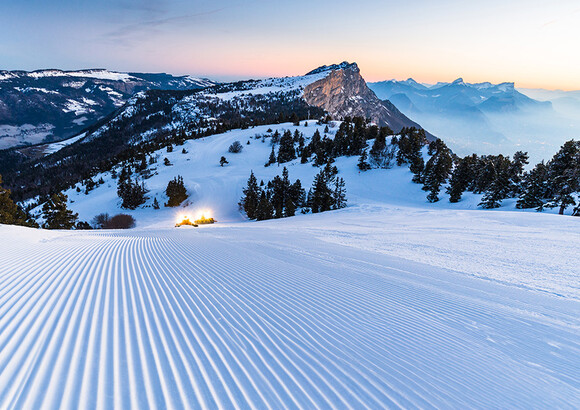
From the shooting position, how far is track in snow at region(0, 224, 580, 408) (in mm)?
2717

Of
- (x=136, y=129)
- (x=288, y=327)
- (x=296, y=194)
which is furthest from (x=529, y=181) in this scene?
(x=136, y=129)

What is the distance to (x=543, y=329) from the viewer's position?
4.63m

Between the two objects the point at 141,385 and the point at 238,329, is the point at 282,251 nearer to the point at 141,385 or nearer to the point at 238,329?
the point at 238,329

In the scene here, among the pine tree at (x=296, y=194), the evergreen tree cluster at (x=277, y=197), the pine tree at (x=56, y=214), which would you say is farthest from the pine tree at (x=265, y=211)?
the pine tree at (x=56, y=214)

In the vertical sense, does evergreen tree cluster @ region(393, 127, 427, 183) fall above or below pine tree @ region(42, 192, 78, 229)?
above

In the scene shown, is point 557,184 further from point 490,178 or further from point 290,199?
point 290,199

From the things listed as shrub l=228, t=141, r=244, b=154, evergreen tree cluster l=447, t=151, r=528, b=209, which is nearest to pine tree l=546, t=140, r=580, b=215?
evergreen tree cluster l=447, t=151, r=528, b=209

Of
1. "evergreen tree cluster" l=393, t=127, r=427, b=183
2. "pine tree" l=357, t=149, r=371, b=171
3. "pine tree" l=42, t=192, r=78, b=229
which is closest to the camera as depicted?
"pine tree" l=42, t=192, r=78, b=229

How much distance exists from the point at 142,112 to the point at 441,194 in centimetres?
21899

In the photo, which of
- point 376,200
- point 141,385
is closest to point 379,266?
point 141,385

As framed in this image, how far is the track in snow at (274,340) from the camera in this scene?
2.72m

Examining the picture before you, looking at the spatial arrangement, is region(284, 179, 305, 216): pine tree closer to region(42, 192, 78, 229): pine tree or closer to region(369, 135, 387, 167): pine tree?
region(369, 135, 387, 167): pine tree

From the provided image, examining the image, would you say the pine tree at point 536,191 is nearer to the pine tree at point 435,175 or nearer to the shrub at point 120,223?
the pine tree at point 435,175

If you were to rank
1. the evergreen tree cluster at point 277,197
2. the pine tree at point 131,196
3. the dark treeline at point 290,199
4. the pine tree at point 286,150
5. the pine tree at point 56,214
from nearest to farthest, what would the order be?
1. the pine tree at point 56,214
2. the dark treeline at point 290,199
3. the evergreen tree cluster at point 277,197
4. the pine tree at point 131,196
5. the pine tree at point 286,150
